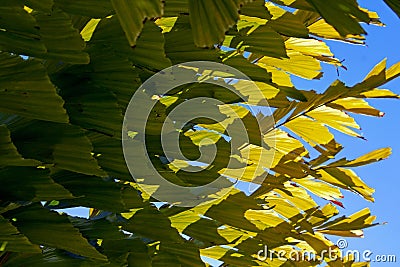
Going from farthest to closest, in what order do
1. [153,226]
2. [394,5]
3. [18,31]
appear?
1. [153,226]
2. [18,31]
3. [394,5]

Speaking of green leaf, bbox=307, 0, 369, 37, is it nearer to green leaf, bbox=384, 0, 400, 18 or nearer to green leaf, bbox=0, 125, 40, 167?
green leaf, bbox=384, 0, 400, 18

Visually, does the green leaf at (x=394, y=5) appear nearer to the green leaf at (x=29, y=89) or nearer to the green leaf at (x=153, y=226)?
the green leaf at (x=29, y=89)

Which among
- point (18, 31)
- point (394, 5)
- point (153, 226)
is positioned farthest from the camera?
point (153, 226)

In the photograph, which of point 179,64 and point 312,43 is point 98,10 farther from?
point 312,43

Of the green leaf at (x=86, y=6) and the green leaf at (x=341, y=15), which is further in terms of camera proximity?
the green leaf at (x=86, y=6)

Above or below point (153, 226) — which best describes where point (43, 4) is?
above

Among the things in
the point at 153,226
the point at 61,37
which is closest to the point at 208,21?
the point at 61,37

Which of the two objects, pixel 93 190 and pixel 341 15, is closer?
pixel 341 15

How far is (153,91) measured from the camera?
0.42 metres

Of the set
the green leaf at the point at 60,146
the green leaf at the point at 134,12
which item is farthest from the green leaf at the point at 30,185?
the green leaf at the point at 134,12

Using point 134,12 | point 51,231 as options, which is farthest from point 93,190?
point 134,12

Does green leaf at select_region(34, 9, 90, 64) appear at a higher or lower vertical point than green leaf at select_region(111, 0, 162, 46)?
higher

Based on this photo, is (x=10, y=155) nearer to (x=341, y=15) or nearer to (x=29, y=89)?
(x=29, y=89)

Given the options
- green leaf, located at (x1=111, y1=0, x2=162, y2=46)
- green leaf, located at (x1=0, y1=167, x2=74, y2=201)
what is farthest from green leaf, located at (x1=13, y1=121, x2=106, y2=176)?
green leaf, located at (x1=111, y1=0, x2=162, y2=46)
